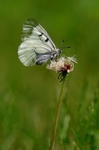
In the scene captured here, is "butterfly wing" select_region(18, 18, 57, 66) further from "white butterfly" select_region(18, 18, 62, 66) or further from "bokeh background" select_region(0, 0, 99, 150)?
"bokeh background" select_region(0, 0, 99, 150)

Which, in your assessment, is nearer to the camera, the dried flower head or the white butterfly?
the dried flower head

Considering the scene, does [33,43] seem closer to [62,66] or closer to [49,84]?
[62,66]

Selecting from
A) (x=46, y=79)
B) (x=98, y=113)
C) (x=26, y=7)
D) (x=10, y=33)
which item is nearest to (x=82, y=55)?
(x=46, y=79)

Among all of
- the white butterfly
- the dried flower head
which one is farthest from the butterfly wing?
the dried flower head

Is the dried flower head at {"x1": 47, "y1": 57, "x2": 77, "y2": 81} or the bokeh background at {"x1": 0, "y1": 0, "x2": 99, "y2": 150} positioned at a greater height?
the dried flower head at {"x1": 47, "y1": 57, "x2": 77, "y2": 81}

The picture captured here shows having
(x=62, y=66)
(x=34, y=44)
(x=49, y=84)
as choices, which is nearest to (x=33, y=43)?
(x=34, y=44)

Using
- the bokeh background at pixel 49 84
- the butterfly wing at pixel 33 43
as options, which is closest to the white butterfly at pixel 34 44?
the butterfly wing at pixel 33 43

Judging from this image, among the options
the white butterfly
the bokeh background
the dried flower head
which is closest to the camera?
the dried flower head

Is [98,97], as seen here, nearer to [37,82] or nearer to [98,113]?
[98,113]
